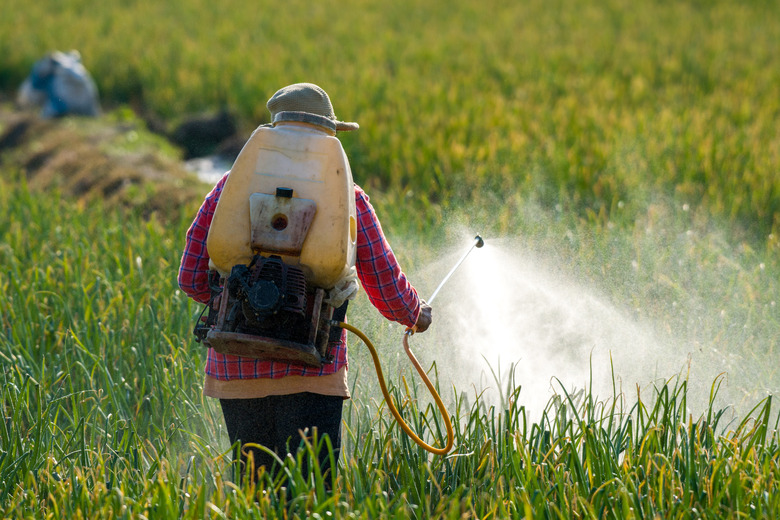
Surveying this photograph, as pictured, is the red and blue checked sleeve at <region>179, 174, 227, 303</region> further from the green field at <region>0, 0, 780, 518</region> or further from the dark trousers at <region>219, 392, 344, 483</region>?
the green field at <region>0, 0, 780, 518</region>

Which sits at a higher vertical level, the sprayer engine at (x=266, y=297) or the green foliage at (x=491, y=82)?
the green foliage at (x=491, y=82)

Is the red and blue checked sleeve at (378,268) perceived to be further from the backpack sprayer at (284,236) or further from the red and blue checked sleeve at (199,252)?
the red and blue checked sleeve at (199,252)

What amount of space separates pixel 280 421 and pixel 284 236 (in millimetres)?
504

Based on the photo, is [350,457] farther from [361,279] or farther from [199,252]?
[199,252]

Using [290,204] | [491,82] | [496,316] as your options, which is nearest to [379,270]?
[290,204]

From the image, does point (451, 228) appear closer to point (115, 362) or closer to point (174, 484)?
Answer: point (115, 362)

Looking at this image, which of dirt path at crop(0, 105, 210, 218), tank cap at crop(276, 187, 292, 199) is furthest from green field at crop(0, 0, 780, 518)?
tank cap at crop(276, 187, 292, 199)

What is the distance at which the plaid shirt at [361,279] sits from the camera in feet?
6.62

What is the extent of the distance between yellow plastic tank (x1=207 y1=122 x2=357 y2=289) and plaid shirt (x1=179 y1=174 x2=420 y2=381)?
129mm

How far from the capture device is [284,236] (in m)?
1.85

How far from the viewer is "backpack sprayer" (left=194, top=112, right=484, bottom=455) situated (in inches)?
72.7

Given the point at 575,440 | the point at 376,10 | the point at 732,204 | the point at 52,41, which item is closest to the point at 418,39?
the point at 376,10

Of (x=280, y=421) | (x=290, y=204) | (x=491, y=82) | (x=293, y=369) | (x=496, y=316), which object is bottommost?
(x=280, y=421)

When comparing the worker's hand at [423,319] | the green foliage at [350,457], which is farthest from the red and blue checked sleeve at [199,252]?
the worker's hand at [423,319]
